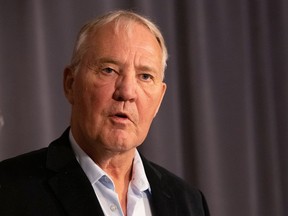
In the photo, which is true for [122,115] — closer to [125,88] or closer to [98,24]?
[125,88]

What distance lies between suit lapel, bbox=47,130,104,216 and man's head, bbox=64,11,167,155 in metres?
0.07

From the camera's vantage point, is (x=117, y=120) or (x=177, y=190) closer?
(x=117, y=120)

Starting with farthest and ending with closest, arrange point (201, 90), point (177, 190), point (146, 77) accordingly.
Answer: point (201, 90), point (177, 190), point (146, 77)

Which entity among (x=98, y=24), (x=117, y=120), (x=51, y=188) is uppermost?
(x=98, y=24)

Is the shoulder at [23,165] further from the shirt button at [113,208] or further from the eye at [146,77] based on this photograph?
the eye at [146,77]

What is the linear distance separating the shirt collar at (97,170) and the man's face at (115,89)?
0.08 feet

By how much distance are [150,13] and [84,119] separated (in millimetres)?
793

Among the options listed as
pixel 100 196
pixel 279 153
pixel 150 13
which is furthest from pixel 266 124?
pixel 100 196

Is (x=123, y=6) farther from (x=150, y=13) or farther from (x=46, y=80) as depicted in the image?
(x=46, y=80)

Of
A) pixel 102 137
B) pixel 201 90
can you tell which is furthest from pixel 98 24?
pixel 201 90

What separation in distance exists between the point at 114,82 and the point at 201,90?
2.70ft

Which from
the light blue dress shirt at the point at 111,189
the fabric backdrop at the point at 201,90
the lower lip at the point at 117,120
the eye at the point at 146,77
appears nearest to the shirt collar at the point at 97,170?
the light blue dress shirt at the point at 111,189

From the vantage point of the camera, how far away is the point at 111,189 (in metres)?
1.13

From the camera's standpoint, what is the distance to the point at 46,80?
1622 mm
